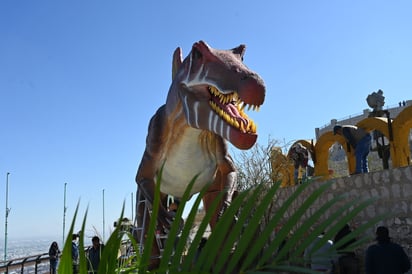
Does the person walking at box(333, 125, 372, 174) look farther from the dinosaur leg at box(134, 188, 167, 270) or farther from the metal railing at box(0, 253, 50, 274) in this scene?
the metal railing at box(0, 253, 50, 274)

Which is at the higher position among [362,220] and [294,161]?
[294,161]

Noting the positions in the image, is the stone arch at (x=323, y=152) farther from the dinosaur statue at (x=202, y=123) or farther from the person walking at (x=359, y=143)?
the dinosaur statue at (x=202, y=123)

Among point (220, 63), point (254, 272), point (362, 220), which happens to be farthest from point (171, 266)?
point (362, 220)

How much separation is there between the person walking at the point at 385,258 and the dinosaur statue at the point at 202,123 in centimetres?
153

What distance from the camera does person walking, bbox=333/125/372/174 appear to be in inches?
273

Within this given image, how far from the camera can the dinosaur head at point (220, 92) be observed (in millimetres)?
3047

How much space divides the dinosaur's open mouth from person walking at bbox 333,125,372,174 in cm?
437

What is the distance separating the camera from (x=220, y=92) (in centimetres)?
330

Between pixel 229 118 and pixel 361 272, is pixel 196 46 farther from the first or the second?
pixel 361 272

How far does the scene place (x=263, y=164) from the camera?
978 centimetres

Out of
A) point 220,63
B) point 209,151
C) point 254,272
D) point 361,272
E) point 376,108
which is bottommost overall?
point 361,272

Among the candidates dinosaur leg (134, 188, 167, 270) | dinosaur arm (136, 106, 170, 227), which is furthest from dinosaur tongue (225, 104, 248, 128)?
dinosaur leg (134, 188, 167, 270)

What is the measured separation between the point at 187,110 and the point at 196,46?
0.55 m

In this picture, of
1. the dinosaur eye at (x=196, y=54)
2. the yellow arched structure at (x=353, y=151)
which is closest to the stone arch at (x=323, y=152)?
the yellow arched structure at (x=353, y=151)
